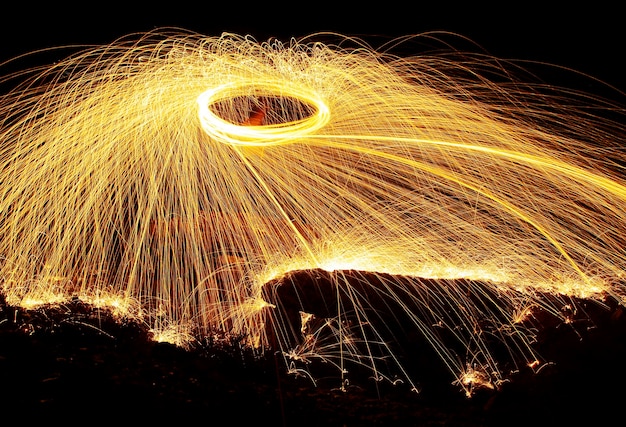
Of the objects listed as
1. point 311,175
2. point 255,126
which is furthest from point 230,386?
point 311,175

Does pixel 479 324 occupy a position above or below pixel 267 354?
above

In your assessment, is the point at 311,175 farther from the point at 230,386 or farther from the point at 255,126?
the point at 230,386

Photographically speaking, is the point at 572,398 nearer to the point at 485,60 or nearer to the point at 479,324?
the point at 479,324

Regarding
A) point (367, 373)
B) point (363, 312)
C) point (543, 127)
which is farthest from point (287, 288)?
point (543, 127)

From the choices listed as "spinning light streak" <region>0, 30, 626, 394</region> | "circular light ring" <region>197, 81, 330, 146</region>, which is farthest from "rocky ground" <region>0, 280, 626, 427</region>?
"circular light ring" <region>197, 81, 330, 146</region>

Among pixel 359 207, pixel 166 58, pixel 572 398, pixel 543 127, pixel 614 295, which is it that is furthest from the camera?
pixel 359 207

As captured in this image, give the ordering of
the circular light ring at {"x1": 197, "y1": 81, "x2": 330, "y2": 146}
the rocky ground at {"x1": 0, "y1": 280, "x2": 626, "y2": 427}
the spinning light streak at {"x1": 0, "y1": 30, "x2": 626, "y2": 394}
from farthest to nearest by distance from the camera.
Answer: the circular light ring at {"x1": 197, "y1": 81, "x2": 330, "y2": 146} → the spinning light streak at {"x1": 0, "y1": 30, "x2": 626, "y2": 394} → the rocky ground at {"x1": 0, "y1": 280, "x2": 626, "y2": 427}

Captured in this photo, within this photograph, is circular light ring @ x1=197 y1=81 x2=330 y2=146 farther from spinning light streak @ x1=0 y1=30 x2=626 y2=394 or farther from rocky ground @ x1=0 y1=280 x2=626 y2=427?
rocky ground @ x1=0 y1=280 x2=626 y2=427
